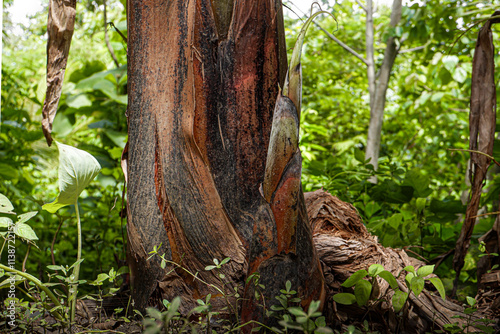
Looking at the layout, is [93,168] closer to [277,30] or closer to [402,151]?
[277,30]

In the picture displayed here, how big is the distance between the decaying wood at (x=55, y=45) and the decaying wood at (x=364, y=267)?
920 mm

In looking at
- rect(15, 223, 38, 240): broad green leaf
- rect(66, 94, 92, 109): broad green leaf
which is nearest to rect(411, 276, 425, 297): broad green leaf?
rect(15, 223, 38, 240): broad green leaf

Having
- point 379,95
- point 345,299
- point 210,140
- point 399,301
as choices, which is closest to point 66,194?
point 210,140

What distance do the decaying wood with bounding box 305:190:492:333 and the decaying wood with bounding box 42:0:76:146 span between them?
92cm

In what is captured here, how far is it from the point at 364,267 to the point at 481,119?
0.68 metres

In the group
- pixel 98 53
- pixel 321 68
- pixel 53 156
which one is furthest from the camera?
pixel 321 68

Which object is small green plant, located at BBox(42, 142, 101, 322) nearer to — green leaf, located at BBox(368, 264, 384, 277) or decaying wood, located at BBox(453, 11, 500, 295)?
green leaf, located at BBox(368, 264, 384, 277)

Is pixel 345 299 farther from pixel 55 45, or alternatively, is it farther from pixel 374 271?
pixel 55 45

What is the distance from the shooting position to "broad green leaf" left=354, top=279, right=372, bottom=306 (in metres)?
0.96

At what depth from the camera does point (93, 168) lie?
3.58 feet

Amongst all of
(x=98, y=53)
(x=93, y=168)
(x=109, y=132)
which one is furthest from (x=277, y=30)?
(x=98, y=53)

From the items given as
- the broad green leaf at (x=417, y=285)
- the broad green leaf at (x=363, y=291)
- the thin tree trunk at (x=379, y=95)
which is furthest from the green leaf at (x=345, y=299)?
the thin tree trunk at (x=379, y=95)

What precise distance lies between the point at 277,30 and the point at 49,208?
Result: 0.85 metres

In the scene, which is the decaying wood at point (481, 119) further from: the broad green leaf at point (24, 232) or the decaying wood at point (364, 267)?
the broad green leaf at point (24, 232)
